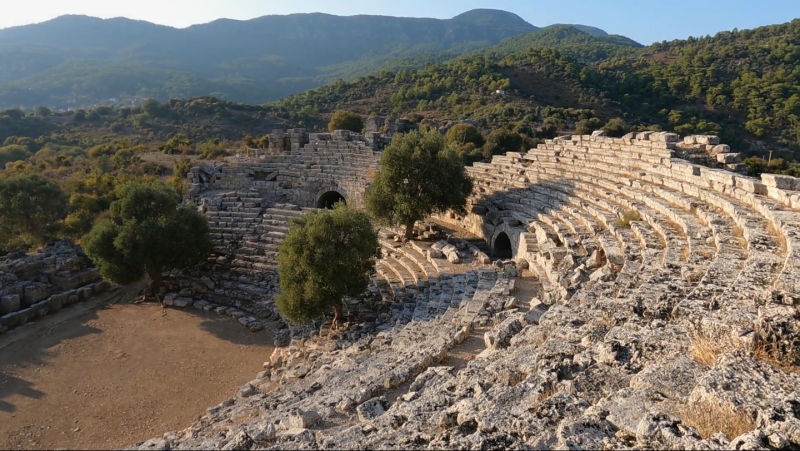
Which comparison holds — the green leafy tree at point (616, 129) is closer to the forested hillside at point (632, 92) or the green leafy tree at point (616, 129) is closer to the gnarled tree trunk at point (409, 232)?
the forested hillside at point (632, 92)

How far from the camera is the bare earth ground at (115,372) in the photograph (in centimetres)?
1056

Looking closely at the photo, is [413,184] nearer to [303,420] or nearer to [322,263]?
[322,263]

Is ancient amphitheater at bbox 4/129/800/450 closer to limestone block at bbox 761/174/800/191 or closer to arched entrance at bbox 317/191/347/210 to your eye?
limestone block at bbox 761/174/800/191

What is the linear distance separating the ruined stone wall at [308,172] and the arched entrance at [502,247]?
711 centimetres

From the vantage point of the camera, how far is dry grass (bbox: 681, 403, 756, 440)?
4.03m

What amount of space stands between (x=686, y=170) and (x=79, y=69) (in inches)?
5551

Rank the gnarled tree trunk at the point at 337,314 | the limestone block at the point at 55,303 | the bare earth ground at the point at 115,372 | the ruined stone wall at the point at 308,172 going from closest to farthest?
the bare earth ground at the point at 115,372, the gnarled tree trunk at the point at 337,314, the limestone block at the point at 55,303, the ruined stone wall at the point at 308,172

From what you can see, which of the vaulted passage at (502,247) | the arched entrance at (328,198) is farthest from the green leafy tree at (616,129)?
the arched entrance at (328,198)

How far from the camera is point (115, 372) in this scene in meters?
12.8

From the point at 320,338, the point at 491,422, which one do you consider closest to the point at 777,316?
the point at 491,422

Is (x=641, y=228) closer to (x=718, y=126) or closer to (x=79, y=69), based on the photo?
(x=718, y=126)

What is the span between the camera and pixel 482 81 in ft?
177

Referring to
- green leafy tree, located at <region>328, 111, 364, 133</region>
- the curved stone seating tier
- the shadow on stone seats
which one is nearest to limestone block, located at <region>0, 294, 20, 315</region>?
the shadow on stone seats

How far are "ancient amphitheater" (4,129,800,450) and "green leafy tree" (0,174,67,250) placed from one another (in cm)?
627
